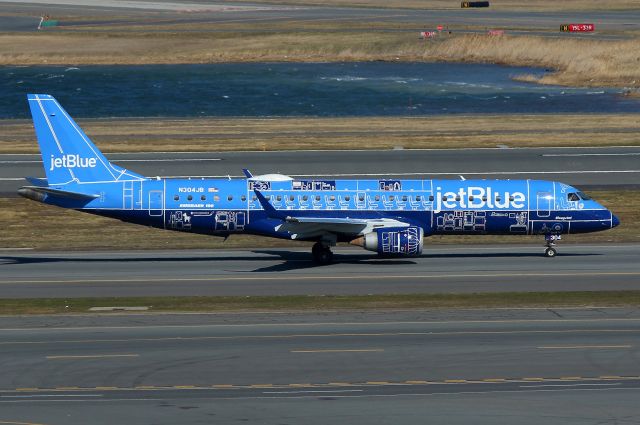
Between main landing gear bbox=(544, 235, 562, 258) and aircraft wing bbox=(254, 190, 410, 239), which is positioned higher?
aircraft wing bbox=(254, 190, 410, 239)

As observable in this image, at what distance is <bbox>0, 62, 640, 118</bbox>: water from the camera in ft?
337

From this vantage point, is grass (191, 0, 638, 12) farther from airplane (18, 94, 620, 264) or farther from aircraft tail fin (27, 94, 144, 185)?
aircraft tail fin (27, 94, 144, 185)

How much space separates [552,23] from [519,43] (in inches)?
809

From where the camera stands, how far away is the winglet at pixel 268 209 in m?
45.8

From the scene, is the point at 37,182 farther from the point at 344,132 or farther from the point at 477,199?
the point at 344,132

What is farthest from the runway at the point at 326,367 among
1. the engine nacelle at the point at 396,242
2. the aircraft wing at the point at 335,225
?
the aircraft wing at the point at 335,225

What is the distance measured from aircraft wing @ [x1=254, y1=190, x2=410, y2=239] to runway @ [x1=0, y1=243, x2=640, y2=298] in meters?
1.50

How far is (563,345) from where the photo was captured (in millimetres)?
32562

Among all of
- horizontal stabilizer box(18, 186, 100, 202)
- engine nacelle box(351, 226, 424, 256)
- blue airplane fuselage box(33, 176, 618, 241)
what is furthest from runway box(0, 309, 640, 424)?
blue airplane fuselage box(33, 176, 618, 241)

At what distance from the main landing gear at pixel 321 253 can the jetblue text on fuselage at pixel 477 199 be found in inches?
191

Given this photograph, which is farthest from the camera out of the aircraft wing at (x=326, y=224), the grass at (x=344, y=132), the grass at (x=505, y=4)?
the grass at (x=505, y=4)

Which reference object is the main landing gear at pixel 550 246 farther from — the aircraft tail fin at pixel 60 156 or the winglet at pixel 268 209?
the aircraft tail fin at pixel 60 156

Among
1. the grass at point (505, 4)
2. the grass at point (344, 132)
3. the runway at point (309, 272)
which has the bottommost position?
the runway at point (309, 272)

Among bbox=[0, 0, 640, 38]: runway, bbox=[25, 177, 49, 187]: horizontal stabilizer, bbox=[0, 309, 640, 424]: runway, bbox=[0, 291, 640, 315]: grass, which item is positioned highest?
bbox=[0, 0, 640, 38]: runway
